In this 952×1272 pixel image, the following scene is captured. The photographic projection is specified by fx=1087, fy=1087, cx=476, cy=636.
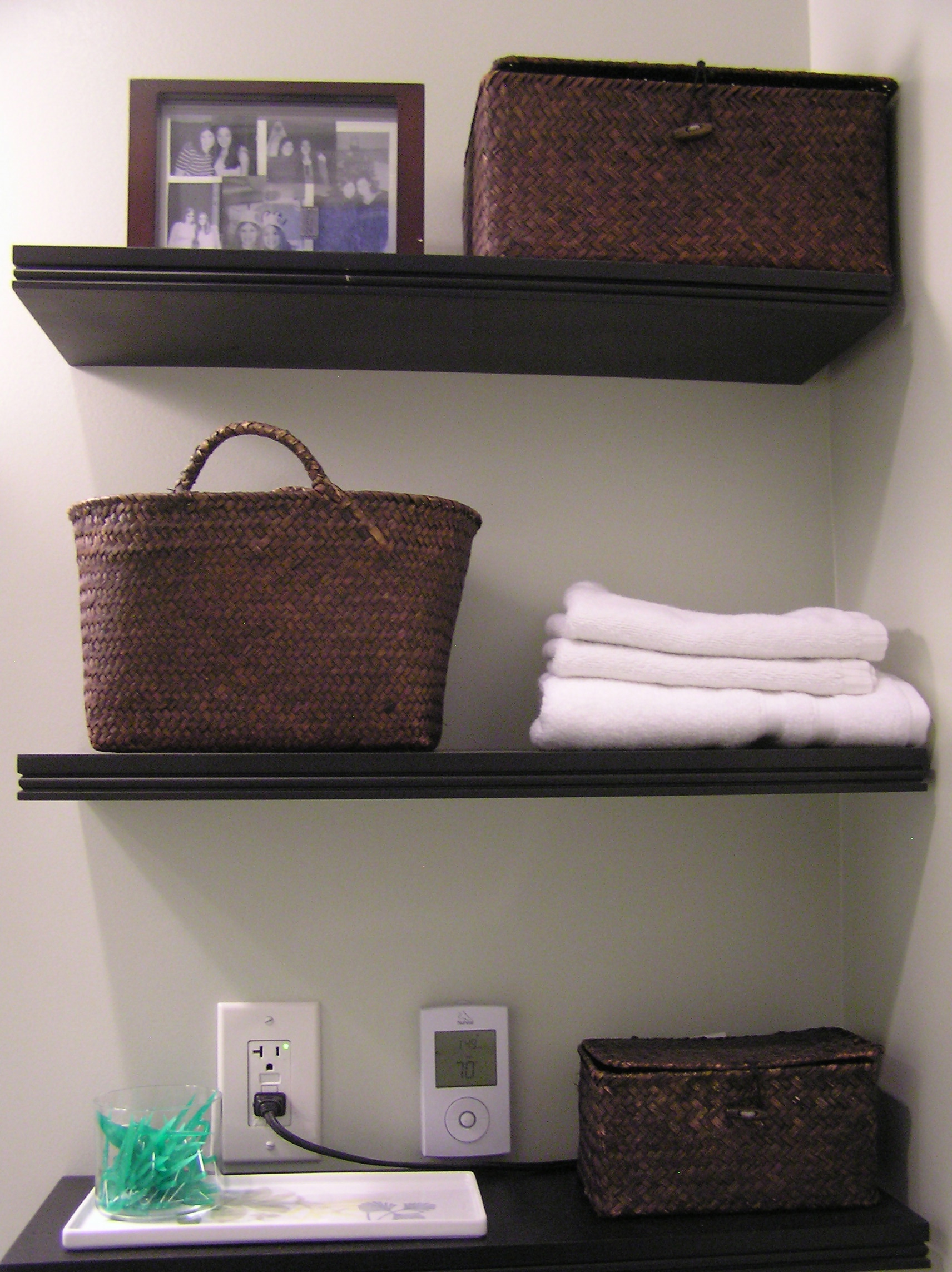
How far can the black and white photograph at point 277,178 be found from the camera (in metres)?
0.94

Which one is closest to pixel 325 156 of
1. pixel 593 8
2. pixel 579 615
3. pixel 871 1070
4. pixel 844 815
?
pixel 593 8

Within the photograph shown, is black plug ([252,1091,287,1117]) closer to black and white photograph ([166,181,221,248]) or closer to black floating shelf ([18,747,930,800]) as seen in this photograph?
black floating shelf ([18,747,930,800])

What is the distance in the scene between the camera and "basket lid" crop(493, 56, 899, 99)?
85 cm

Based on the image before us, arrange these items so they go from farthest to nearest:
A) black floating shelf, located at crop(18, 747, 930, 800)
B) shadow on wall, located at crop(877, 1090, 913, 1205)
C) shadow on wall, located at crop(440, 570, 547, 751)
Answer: shadow on wall, located at crop(440, 570, 547, 751) < shadow on wall, located at crop(877, 1090, 913, 1205) < black floating shelf, located at crop(18, 747, 930, 800)

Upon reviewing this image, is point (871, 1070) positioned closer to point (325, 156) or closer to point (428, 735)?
point (428, 735)

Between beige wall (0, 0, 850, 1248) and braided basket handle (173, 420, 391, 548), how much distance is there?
0.56 ft

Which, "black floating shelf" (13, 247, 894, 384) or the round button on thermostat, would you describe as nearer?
"black floating shelf" (13, 247, 894, 384)

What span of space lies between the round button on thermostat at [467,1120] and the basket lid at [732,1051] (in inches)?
4.2

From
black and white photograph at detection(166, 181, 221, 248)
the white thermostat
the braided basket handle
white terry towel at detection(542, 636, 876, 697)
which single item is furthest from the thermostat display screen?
black and white photograph at detection(166, 181, 221, 248)

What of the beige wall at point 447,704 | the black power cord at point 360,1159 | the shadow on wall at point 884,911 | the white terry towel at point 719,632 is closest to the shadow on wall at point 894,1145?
the shadow on wall at point 884,911

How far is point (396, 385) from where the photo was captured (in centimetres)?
102

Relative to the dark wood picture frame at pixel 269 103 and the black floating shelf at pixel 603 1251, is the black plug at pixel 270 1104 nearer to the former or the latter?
the black floating shelf at pixel 603 1251

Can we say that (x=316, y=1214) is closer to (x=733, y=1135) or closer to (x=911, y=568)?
(x=733, y=1135)

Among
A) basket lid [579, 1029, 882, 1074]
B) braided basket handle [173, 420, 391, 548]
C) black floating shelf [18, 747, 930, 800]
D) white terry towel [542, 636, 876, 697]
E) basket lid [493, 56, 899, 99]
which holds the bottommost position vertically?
basket lid [579, 1029, 882, 1074]
